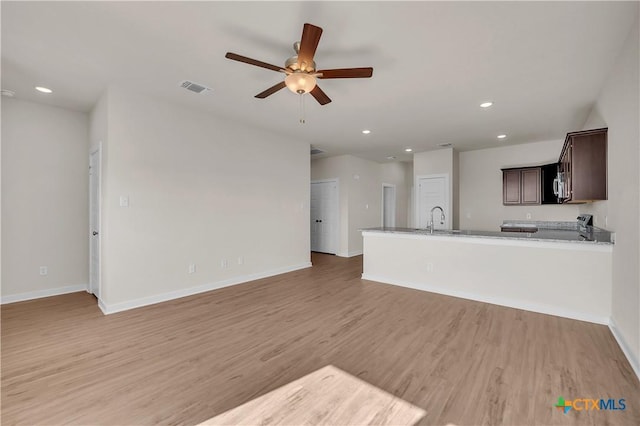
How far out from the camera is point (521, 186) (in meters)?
5.93

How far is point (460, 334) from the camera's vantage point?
2.82m

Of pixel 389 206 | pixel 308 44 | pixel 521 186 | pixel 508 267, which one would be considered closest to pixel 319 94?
pixel 308 44

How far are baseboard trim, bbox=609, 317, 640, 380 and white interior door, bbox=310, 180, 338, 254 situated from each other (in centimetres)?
533

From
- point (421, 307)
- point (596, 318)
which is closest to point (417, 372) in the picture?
point (421, 307)

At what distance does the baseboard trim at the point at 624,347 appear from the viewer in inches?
84.3

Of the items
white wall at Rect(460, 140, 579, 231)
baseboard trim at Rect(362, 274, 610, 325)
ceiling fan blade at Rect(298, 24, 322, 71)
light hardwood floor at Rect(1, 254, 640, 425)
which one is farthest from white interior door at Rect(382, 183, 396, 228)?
ceiling fan blade at Rect(298, 24, 322, 71)

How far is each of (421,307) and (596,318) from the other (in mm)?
Answer: 1861

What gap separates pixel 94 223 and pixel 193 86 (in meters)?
2.59

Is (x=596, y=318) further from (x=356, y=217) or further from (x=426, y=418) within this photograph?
(x=356, y=217)

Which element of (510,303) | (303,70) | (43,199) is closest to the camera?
(303,70)

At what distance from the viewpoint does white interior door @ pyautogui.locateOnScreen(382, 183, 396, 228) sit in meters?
9.01

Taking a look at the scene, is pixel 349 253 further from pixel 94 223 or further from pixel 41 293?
pixel 41 293

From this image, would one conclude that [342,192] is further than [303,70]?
Yes

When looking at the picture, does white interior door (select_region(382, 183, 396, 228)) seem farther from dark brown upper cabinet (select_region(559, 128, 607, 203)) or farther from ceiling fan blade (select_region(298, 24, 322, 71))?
ceiling fan blade (select_region(298, 24, 322, 71))
